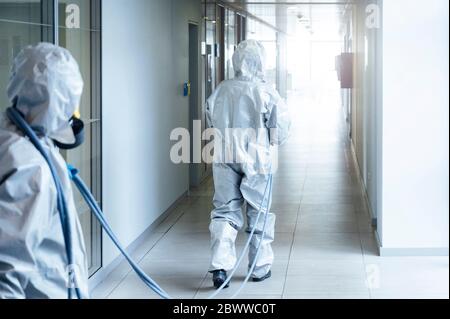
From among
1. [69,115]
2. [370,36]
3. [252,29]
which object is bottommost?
[69,115]

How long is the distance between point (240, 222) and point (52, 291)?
3241 millimetres

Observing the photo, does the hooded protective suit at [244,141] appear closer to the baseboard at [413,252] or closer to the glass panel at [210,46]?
the baseboard at [413,252]

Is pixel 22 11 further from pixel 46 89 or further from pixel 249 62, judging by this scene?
pixel 46 89

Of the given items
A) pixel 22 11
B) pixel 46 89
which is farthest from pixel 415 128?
pixel 46 89

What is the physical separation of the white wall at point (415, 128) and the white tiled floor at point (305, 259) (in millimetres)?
245

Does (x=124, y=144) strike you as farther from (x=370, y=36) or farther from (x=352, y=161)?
(x=352, y=161)

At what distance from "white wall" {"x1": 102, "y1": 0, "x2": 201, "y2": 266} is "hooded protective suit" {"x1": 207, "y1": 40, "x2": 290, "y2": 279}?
30.6 inches

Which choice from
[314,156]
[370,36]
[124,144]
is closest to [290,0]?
[314,156]

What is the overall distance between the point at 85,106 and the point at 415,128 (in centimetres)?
236

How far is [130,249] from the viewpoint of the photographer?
20.0ft

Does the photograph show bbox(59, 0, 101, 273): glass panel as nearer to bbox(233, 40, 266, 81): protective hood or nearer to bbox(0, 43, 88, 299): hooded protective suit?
bbox(233, 40, 266, 81): protective hood

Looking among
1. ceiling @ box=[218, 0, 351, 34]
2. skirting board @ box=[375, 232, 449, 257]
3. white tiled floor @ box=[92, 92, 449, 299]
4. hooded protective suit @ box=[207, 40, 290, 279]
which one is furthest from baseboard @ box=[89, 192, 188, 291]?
ceiling @ box=[218, 0, 351, 34]

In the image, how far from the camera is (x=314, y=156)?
1298 cm

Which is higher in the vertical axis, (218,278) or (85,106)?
(85,106)
